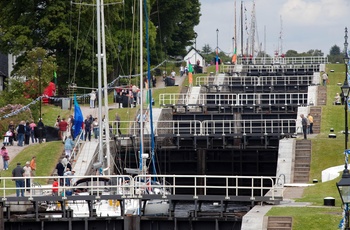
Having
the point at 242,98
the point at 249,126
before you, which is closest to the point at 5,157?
the point at 249,126

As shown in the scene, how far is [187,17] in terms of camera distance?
150500mm

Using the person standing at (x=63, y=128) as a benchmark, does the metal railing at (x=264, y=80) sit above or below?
above

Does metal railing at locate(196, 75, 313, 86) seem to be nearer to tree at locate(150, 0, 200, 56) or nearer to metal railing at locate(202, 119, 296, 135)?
tree at locate(150, 0, 200, 56)

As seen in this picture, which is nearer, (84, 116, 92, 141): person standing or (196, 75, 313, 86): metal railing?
(84, 116, 92, 141): person standing

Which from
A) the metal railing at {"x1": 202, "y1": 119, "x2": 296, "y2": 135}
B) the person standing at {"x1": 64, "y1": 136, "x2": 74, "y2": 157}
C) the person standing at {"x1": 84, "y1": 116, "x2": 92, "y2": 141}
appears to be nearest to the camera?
the person standing at {"x1": 64, "y1": 136, "x2": 74, "y2": 157}

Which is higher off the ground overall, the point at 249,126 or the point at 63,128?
the point at 63,128

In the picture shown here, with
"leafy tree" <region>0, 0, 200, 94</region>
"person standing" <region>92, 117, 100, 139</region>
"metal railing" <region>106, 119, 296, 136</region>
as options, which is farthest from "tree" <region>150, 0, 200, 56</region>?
"person standing" <region>92, 117, 100, 139</region>

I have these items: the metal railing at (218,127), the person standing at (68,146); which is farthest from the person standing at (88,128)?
the metal railing at (218,127)

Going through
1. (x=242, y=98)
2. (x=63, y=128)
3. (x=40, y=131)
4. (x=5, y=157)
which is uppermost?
(x=242, y=98)

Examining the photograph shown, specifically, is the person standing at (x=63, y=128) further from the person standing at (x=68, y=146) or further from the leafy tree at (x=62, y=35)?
the leafy tree at (x=62, y=35)

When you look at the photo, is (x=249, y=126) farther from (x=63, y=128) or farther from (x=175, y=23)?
(x=175, y=23)

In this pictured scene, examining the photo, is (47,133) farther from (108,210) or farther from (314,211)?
(314,211)

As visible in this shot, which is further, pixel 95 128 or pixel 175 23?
pixel 175 23

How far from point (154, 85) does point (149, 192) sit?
54.7 metres
